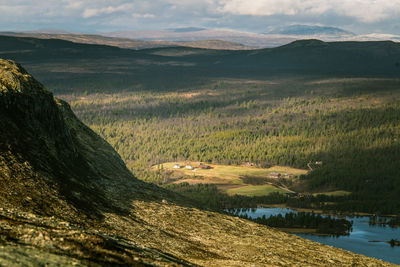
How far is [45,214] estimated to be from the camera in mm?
45969

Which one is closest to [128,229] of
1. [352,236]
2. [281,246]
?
[281,246]

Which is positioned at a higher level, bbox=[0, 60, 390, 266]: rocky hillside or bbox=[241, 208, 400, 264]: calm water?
bbox=[0, 60, 390, 266]: rocky hillside

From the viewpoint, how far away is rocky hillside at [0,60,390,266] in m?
34.2

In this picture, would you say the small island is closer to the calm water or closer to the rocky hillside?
the calm water

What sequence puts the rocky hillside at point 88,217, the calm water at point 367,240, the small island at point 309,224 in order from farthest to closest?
the small island at point 309,224, the calm water at point 367,240, the rocky hillside at point 88,217

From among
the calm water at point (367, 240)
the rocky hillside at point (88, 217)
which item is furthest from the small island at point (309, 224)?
the rocky hillside at point (88, 217)

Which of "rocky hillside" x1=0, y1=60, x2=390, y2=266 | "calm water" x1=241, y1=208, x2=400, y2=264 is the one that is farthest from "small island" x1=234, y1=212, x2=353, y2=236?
"rocky hillside" x1=0, y1=60, x2=390, y2=266

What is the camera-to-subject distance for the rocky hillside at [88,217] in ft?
112

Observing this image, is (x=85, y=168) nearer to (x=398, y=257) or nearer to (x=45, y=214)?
(x=45, y=214)

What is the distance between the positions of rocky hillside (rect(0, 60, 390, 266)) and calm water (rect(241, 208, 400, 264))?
6755cm

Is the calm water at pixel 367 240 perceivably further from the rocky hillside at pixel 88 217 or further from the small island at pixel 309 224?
the rocky hillside at pixel 88 217

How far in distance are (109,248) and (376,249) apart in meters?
124

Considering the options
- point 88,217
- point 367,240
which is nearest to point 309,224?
point 367,240

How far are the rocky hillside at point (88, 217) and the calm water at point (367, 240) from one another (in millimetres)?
67553
